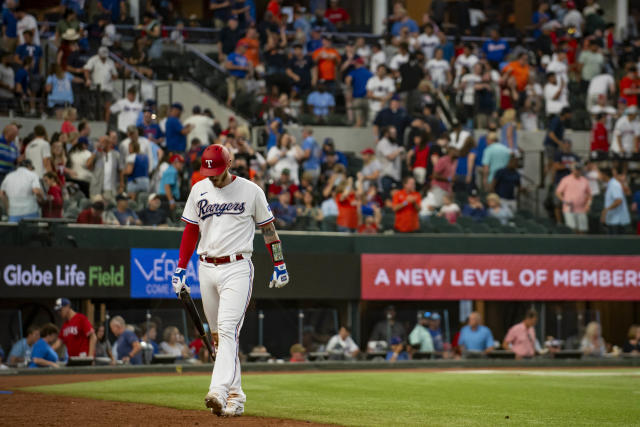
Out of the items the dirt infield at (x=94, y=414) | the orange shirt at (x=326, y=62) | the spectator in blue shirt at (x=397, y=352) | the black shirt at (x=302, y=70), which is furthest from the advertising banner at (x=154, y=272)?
the orange shirt at (x=326, y=62)

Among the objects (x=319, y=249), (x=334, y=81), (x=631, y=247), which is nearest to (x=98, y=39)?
(x=334, y=81)

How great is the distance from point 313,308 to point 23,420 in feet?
37.9

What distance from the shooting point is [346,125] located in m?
25.1

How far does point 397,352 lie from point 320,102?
7453mm

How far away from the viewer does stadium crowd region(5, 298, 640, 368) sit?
55.9 feet

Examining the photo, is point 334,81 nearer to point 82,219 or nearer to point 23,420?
point 82,219

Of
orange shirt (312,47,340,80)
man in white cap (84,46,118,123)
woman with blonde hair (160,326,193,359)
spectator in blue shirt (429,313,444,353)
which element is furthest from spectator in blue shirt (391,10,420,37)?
woman with blonde hair (160,326,193,359)

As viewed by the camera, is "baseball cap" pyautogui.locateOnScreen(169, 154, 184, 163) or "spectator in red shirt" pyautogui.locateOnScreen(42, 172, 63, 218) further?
"baseball cap" pyautogui.locateOnScreen(169, 154, 184, 163)

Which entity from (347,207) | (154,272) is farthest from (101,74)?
(347,207)

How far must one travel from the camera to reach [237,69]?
24781 millimetres

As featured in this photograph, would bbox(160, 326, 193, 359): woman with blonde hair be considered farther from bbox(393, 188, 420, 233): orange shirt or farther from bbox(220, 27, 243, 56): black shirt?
bbox(220, 27, 243, 56): black shirt

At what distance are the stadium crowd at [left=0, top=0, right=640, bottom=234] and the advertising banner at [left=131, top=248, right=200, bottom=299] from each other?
0.63m

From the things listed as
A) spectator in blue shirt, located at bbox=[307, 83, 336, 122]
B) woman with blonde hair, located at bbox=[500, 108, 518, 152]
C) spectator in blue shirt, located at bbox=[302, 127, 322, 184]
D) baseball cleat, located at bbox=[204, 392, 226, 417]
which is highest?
spectator in blue shirt, located at bbox=[307, 83, 336, 122]

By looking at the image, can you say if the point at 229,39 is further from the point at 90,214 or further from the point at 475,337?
the point at 475,337
